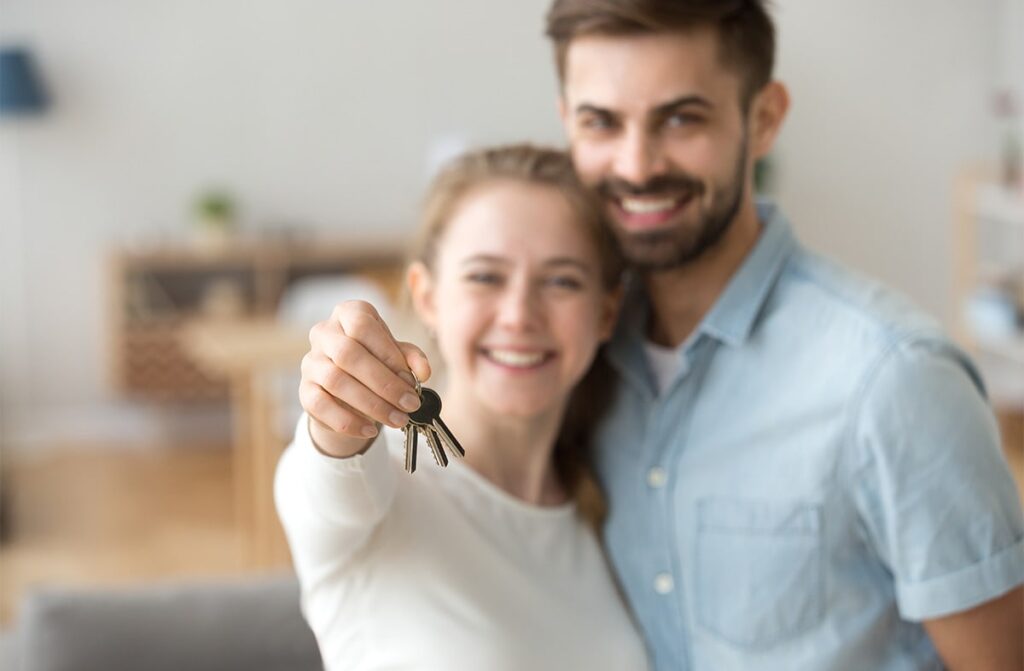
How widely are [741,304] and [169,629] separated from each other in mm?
966

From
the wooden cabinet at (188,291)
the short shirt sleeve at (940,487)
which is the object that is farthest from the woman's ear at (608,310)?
the wooden cabinet at (188,291)

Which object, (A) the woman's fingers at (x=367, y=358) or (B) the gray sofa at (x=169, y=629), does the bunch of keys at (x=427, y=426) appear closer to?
(A) the woman's fingers at (x=367, y=358)

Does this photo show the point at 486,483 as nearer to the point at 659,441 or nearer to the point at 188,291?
the point at 659,441

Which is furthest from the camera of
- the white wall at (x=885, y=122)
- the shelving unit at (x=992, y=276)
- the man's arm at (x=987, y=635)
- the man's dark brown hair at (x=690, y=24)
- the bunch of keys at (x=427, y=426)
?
the white wall at (x=885, y=122)

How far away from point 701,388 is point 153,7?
4.82 metres

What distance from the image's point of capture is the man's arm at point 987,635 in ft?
4.41

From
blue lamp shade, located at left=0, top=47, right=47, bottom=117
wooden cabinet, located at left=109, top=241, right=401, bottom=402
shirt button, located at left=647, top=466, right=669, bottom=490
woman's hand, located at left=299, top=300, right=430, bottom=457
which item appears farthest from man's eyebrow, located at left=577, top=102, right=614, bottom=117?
blue lamp shade, located at left=0, top=47, right=47, bottom=117

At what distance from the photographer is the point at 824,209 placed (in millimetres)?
6605

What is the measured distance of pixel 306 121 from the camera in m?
6.00

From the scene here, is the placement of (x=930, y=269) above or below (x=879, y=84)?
below

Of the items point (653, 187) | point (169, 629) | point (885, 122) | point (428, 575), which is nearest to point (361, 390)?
point (428, 575)

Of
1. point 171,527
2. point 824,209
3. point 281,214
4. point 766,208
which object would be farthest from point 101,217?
point 766,208

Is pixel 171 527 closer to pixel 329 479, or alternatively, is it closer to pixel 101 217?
pixel 101 217

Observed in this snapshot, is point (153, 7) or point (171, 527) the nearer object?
point (171, 527)
